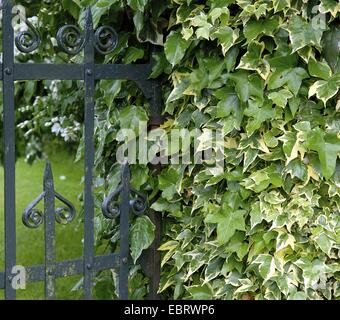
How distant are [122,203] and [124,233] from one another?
0.12 m

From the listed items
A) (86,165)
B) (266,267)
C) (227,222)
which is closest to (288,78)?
(227,222)

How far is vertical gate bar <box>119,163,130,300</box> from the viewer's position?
2.19 meters

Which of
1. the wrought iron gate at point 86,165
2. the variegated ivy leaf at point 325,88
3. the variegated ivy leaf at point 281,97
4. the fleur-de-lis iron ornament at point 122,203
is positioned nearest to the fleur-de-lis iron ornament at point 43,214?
the wrought iron gate at point 86,165

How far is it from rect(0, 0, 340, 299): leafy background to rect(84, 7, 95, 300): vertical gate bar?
131 mm

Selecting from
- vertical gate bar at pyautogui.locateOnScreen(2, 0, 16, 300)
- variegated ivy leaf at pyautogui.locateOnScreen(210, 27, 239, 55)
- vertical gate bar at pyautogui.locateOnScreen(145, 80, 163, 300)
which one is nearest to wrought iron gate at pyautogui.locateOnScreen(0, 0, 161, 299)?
vertical gate bar at pyautogui.locateOnScreen(2, 0, 16, 300)

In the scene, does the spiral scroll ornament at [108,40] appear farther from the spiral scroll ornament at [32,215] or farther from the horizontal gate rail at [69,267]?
the horizontal gate rail at [69,267]

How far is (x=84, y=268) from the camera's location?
6.98ft

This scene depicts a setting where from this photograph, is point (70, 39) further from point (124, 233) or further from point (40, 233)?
point (40, 233)

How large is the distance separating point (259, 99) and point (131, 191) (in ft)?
2.04

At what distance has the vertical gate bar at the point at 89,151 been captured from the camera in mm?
2068

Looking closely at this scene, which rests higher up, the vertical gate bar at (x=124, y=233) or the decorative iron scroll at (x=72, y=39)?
the decorative iron scroll at (x=72, y=39)

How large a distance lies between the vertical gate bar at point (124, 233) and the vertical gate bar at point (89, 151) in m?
0.13
